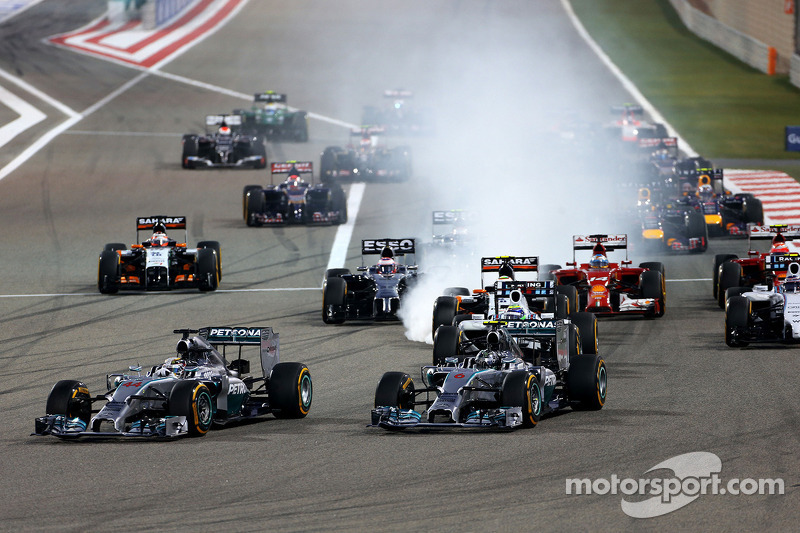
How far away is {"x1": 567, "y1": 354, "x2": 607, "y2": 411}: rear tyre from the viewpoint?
19188 mm

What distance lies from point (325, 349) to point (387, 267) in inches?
149

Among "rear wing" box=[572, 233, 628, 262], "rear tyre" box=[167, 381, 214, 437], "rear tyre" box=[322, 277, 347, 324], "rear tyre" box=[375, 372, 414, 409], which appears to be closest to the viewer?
"rear tyre" box=[167, 381, 214, 437]

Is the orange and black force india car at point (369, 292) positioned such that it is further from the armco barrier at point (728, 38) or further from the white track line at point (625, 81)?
the armco barrier at point (728, 38)

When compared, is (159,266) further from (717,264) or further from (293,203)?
(717,264)

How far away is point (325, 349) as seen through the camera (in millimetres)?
25391

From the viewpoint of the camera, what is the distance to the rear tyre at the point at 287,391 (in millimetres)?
19094

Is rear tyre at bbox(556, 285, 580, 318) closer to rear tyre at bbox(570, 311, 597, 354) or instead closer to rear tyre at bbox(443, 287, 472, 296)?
rear tyre at bbox(443, 287, 472, 296)

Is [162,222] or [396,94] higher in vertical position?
[396,94]

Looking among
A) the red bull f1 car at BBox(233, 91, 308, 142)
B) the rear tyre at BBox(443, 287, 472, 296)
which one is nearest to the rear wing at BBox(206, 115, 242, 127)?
the red bull f1 car at BBox(233, 91, 308, 142)

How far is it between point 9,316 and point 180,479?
48.9 ft

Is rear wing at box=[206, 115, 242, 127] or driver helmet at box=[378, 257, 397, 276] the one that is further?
rear wing at box=[206, 115, 242, 127]

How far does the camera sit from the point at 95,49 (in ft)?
252

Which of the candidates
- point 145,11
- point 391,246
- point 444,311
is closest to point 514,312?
point 444,311

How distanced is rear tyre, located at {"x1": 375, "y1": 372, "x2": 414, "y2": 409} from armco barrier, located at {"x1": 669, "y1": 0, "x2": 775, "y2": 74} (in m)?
56.8
